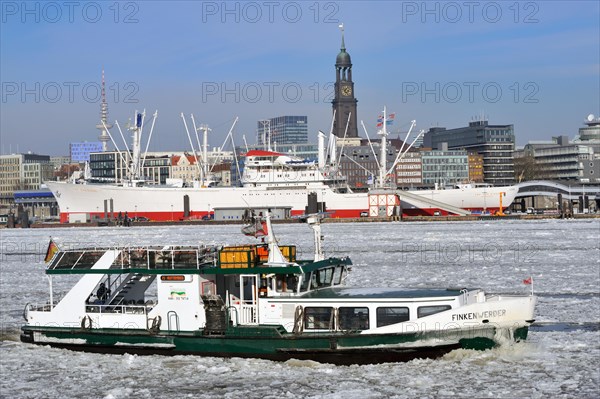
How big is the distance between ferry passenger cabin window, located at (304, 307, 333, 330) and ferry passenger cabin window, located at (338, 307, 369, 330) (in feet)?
0.96

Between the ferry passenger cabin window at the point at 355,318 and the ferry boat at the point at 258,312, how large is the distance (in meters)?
0.02

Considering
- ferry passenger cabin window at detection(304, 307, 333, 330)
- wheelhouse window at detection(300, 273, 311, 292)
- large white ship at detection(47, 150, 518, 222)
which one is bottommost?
ferry passenger cabin window at detection(304, 307, 333, 330)

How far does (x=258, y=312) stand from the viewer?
2384cm

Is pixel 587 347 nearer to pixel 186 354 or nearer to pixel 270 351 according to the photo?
pixel 270 351

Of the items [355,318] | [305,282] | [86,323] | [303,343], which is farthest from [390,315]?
[86,323]

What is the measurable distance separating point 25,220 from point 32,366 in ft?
439

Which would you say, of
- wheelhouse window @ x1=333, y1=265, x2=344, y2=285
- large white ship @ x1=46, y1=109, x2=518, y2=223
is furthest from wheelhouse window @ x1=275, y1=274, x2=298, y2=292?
large white ship @ x1=46, y1=109, x2=518, y2=223

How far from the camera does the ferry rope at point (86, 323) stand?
2553cm

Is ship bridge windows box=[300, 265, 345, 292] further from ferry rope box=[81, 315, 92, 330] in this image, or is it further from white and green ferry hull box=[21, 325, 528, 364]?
ferry rope box=[81, 315, 92, 330]

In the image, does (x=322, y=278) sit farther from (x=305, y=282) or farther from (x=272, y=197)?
(x=272, y=197)

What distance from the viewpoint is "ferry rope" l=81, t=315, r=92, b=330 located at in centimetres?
2553

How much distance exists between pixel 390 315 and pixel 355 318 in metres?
0.82
